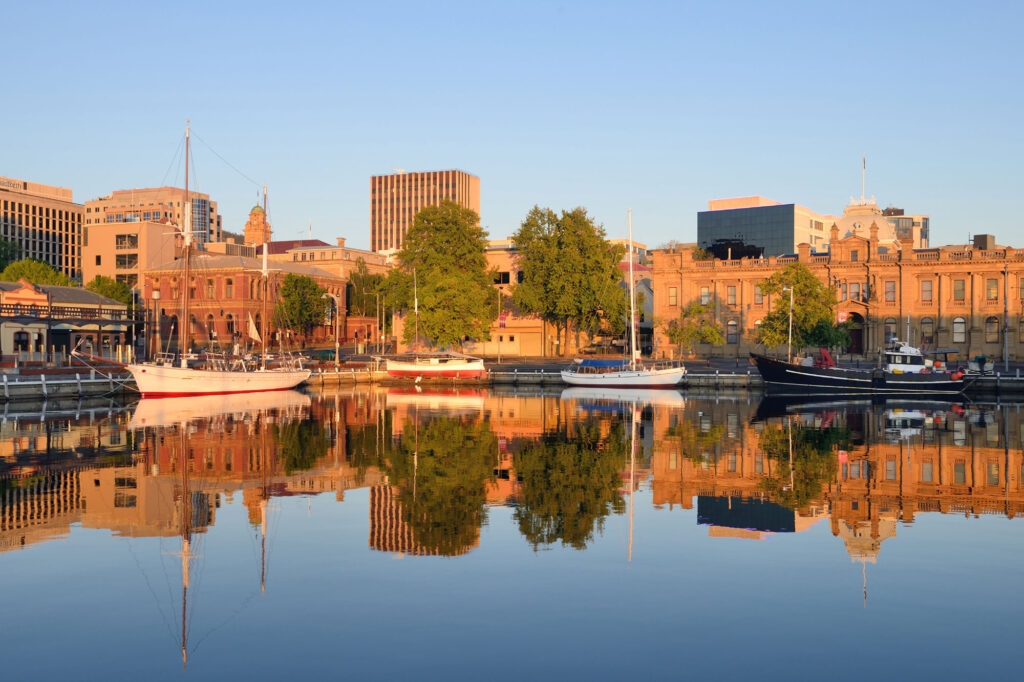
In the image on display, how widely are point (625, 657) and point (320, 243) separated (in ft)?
624

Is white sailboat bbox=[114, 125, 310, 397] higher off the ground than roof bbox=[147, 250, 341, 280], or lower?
lower

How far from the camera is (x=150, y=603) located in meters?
16.3

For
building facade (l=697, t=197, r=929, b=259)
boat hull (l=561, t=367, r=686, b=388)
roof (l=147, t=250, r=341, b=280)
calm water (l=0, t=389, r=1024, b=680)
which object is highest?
building facade (l=697, t=197, r=929, b=259)

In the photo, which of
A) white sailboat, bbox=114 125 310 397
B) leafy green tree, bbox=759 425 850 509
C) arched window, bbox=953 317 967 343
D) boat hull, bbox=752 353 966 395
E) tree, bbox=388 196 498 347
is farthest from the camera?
tree, bbox=388 196 498 347

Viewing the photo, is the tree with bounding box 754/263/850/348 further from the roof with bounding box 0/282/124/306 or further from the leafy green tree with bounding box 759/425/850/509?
the roof with bounding box 0/282/124/306

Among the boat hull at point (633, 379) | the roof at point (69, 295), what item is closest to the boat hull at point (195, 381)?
the boat hull at point (633, 379)

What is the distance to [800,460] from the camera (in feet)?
114

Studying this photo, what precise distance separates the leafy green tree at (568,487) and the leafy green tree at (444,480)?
129 cm

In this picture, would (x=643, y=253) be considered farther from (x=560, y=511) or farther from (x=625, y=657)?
(x=625, y=657)

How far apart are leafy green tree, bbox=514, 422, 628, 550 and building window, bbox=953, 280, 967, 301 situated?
72.0m

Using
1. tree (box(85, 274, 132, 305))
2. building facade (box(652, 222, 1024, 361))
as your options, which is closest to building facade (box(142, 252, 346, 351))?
tree (box(85, 274, 132, 305))

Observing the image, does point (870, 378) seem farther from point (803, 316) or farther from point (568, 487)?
point (568, 487)

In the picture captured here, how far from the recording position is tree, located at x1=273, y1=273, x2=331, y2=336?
414ft

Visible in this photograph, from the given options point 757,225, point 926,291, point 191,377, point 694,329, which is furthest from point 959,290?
point 191,377
